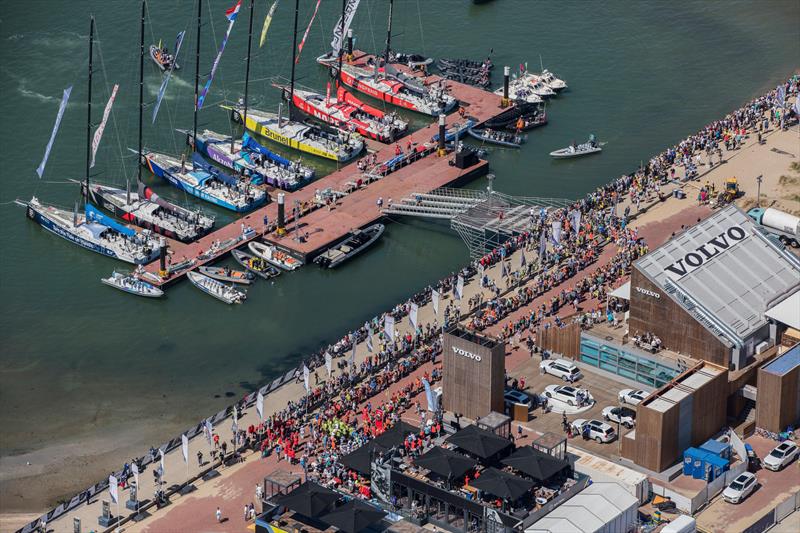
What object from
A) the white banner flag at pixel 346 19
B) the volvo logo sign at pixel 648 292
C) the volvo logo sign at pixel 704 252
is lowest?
the volvo logo sign at pixel 648 292

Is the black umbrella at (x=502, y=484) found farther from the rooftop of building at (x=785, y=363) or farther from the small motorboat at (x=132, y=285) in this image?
the small motorboat at (x=132, y=285)

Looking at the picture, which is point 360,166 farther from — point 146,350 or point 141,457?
point 141,457

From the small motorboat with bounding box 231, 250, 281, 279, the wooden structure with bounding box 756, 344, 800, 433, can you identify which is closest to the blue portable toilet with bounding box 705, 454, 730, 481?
the wooden structure with bounding box 756, 344, 800, 433

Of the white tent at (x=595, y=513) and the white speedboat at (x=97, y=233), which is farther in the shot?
the white speedboat at (x=97, y=233)

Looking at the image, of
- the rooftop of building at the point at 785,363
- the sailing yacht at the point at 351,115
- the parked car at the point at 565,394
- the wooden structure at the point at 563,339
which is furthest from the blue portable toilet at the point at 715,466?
the sailing yacht at the point at 351,115

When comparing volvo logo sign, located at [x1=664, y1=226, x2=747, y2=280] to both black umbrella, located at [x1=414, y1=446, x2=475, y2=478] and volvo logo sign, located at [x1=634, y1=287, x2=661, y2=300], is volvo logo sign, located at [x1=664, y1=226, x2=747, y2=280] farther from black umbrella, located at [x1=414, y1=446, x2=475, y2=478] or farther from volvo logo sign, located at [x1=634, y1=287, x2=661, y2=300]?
black umbrella, located at [x1=414, y1=446, x2=475, y2=478]

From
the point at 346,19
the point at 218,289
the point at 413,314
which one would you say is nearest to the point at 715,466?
the point at 413,314

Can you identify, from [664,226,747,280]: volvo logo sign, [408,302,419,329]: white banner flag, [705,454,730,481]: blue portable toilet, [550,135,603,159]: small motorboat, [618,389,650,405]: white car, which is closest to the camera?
[705,454,730,481]: blue portable toilet
